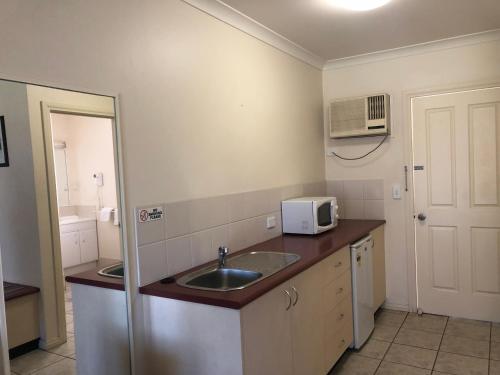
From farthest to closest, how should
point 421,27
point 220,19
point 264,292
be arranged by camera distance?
point 421,27, point 220,19, point 264,292

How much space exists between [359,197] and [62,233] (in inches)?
118

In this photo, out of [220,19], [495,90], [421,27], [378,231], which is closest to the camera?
[220,19]

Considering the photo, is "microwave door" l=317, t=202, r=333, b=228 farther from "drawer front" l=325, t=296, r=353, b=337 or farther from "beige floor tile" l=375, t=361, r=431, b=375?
"beige floor tile" l=375, t=361, r=431, b=375

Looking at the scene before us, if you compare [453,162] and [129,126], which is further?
[453,162]

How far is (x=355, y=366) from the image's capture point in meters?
2.86

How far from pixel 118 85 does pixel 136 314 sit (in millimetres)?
1117

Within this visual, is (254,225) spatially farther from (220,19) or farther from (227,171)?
(220,19)

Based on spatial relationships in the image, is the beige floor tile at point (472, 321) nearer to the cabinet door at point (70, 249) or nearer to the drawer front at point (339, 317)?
the drawer front at point (339, 317)

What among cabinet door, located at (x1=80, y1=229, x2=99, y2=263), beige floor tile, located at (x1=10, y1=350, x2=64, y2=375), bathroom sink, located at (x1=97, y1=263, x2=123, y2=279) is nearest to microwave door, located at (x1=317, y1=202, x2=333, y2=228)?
bathroom sink, located at (x1=97, y1=263, x2=123, y2=279)

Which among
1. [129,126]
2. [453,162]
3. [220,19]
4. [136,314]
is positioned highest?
[220,19]

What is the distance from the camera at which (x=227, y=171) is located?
2.67m

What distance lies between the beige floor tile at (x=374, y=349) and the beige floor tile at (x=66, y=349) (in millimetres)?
2145

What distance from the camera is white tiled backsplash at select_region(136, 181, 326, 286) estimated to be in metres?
2.08

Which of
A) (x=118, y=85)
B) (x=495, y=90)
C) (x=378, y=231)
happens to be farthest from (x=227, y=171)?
(x=495, y=90)
